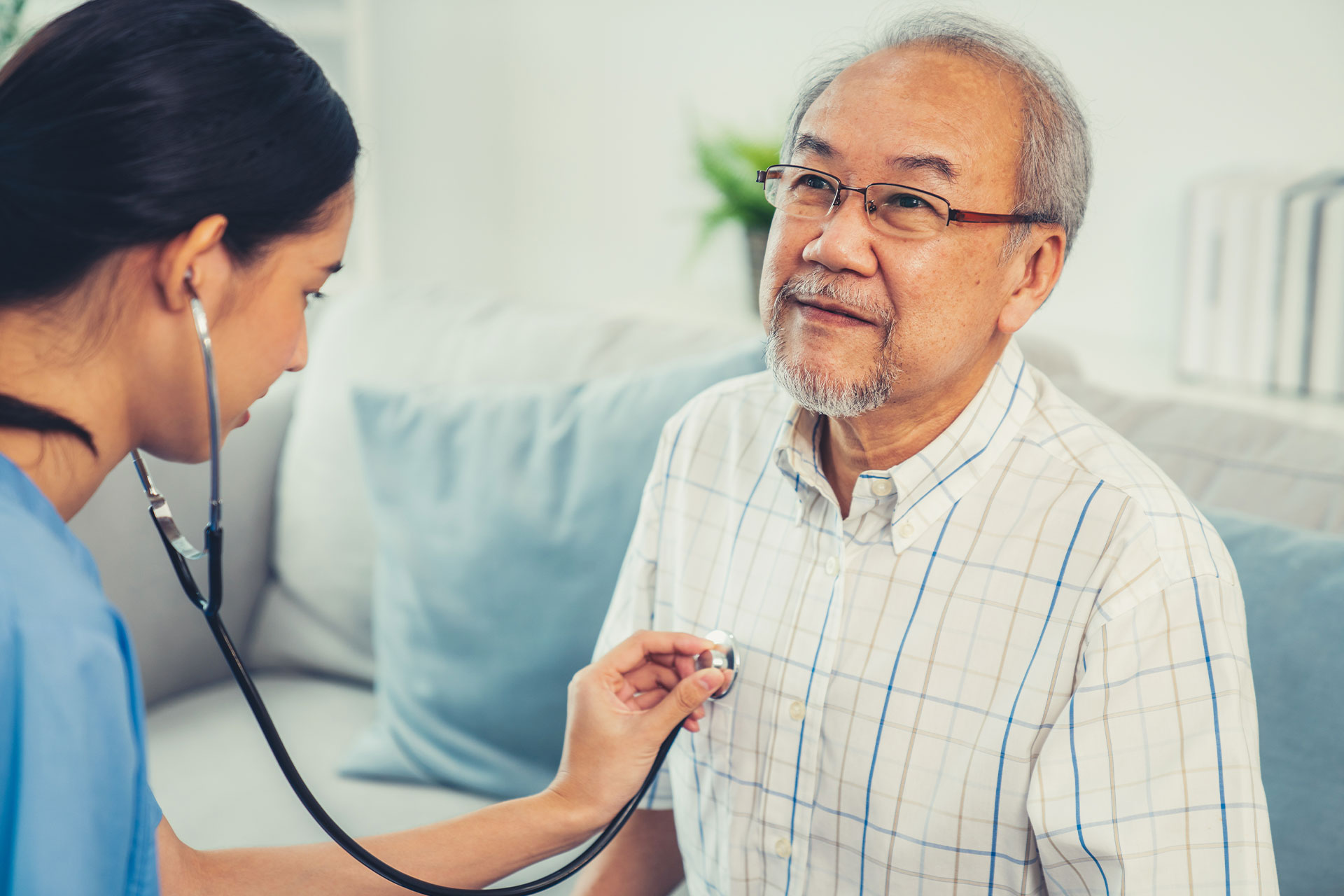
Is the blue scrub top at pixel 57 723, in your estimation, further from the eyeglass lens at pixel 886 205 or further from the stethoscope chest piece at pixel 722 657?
the eyeglass lens at pixel 886 205

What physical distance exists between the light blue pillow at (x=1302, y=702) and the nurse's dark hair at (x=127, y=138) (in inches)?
36.5

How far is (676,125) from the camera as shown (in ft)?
8.75

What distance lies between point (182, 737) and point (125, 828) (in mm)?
1040

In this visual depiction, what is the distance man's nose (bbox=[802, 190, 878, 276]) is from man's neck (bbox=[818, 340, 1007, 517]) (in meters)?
0.13

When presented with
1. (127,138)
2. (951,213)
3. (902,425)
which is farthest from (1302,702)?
(127,138)

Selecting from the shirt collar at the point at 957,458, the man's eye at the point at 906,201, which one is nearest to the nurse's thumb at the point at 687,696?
the shirt collar at the point at 957,458

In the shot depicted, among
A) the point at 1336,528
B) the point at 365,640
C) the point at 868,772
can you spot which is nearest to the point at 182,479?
the point at 365,640

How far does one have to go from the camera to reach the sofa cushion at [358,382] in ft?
5.47

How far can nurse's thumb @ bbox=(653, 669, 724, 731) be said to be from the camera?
949mm

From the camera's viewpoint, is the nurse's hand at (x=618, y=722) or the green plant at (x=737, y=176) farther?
the green plant at (x=737, y=176)

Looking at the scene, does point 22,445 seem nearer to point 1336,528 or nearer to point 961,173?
point 961,173

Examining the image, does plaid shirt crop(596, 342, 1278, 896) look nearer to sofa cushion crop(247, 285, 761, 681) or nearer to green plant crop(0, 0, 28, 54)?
sofa cushion crop(247, 285, 761, 681)

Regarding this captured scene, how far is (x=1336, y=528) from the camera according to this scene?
1114 mm

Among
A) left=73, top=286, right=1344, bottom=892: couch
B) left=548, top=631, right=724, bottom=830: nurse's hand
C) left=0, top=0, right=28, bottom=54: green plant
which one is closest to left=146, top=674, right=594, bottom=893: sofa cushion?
left=73, top=286, right=1344, bottom=892: couch
